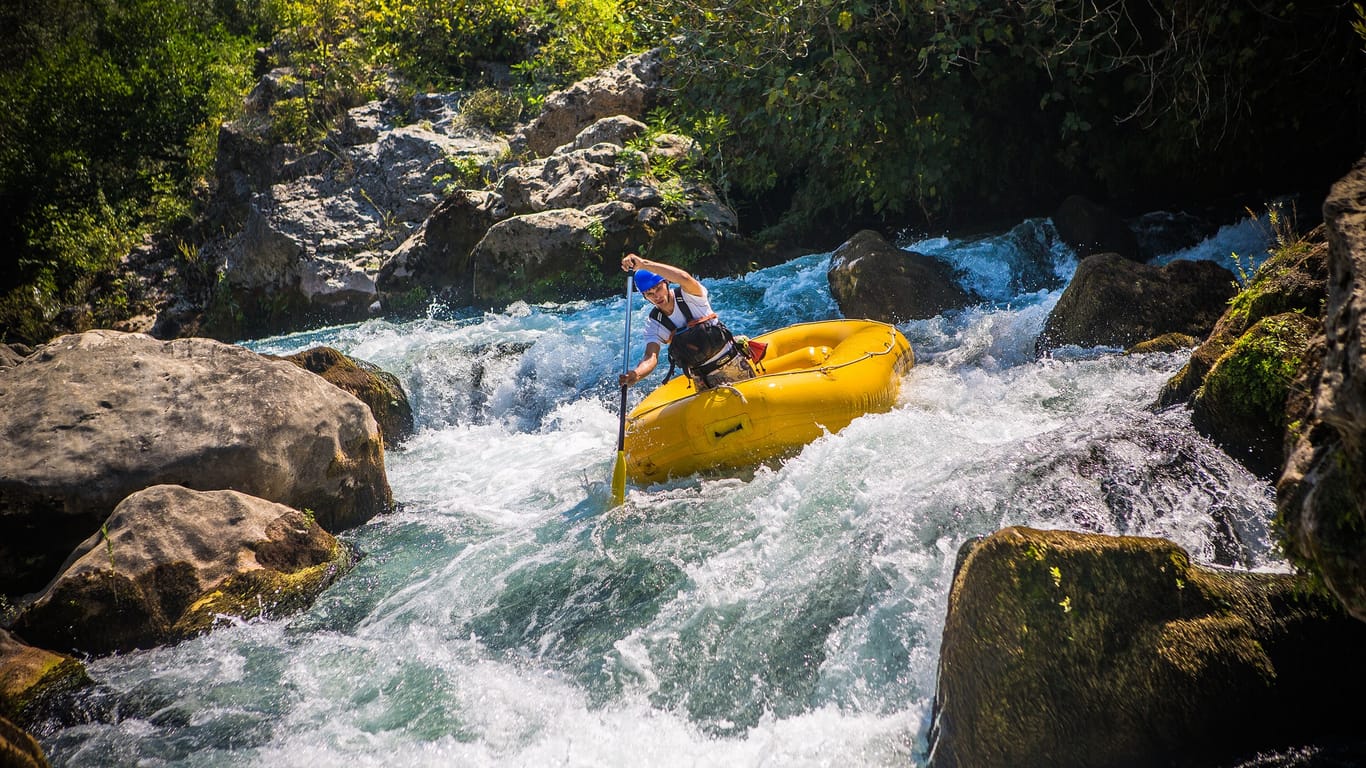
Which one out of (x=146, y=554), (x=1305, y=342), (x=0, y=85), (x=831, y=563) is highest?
(x=0, y=85)

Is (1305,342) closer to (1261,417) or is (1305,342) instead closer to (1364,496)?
(1261,417)

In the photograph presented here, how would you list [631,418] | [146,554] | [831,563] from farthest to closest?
[631,418] → [146,554] → [831,563]

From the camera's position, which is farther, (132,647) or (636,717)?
(132,647)

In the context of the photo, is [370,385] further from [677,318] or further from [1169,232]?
[1169,232]

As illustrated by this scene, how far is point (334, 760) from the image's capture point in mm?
3232

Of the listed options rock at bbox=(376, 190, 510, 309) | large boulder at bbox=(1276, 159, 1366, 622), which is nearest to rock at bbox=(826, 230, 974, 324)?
rock at bbox=(376, 190, 510, 309)

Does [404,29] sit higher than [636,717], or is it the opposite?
[404,29]

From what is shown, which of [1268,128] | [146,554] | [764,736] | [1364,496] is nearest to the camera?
[1364,496]

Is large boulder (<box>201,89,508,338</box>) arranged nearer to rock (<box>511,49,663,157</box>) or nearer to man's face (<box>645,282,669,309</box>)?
rock (<box>511,49,663,157</box>)

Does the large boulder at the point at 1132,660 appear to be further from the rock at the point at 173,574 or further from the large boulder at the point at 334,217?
the large boulder at the point at 334,217

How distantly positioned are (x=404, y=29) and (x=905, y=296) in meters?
10.7

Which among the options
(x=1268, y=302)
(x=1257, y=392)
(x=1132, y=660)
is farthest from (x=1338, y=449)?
(x=1268, y=302)

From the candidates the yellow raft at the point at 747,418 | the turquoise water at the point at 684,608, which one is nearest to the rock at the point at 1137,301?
the turquoise water at the point at 684,608

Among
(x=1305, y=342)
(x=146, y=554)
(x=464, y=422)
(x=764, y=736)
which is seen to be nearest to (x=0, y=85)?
(x=464, y=422)
